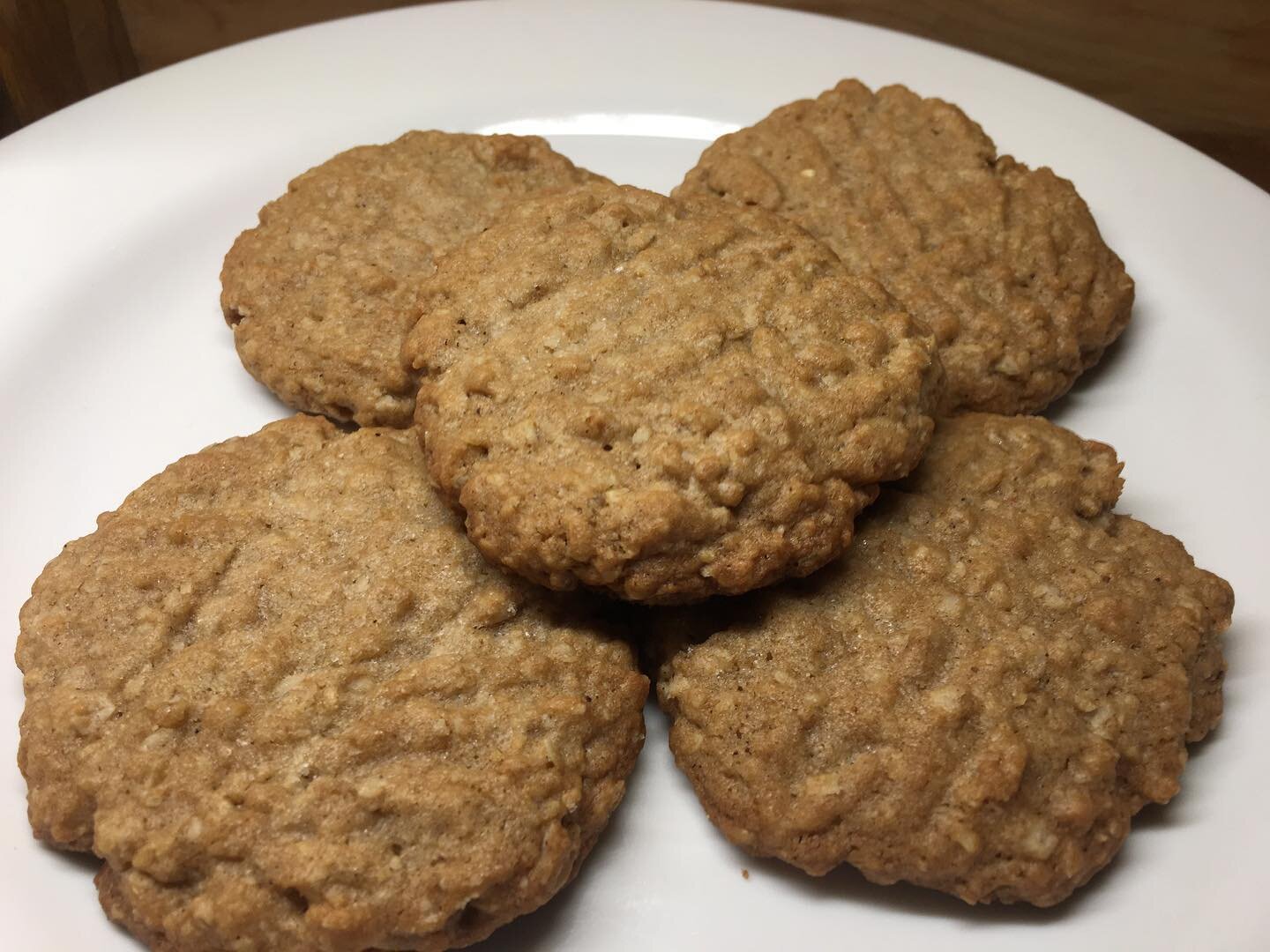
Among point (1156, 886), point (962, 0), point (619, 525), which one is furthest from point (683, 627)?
point (962, 0)

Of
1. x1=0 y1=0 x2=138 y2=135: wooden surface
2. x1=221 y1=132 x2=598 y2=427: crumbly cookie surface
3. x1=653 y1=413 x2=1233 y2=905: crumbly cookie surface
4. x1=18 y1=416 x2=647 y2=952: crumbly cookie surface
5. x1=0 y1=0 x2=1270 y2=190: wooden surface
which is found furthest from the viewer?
x1=0 y1=0 x2=1270 y2=190: wooden surface

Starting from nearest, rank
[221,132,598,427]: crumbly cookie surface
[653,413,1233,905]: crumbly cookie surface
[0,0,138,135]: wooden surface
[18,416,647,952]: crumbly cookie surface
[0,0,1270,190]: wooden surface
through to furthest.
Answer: [18,416,647,952]: crumbly cookie surface
[653,413,1233,905]: crumbly cookie surface
[221,132,598,427]: crumbly cookie surface
[0,0,138,135]: wooden surface
[0,0,1270,190]: wooden surface

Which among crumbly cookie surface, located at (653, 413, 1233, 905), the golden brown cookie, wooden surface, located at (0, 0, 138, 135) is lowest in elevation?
crumbly cookie surface, located at (653, 413, 1233, 905)

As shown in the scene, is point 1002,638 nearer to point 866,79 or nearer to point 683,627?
point 683,627

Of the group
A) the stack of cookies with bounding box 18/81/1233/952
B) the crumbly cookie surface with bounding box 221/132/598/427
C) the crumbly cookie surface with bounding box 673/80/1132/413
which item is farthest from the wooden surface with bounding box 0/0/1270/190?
the stack of cookies with bounding box 18/81/1233/952

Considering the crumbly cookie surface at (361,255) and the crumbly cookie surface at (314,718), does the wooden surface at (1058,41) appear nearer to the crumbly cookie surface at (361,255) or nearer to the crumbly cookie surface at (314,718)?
the crumbly cookie surface at (361,255)

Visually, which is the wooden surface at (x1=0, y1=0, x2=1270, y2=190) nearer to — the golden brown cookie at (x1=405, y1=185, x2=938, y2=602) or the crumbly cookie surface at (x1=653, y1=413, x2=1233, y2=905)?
the golden brown cookie at (x1=405, y1=185, x2=938, y2=602)
